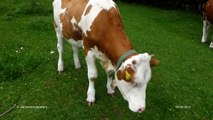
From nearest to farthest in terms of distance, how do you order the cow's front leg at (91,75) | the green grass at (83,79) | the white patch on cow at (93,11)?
1. the white patch on cow at (93,11)
2. the cow's front leg at (91,75)
3. the green grass at (83,79)

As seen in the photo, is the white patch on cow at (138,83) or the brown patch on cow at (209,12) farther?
the brown patch on cow at (209,12)

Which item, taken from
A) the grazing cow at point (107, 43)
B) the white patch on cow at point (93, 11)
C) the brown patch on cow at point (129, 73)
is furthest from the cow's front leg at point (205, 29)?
the brown patch on cow at point (129, 73)

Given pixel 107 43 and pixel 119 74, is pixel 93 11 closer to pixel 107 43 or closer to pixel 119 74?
pixel 107 43

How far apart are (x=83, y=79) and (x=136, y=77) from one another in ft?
11.6

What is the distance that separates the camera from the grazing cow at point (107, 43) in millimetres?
6404

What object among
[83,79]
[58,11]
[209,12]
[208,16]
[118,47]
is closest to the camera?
[118,47]

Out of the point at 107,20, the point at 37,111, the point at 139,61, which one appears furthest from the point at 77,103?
the point at 139,61

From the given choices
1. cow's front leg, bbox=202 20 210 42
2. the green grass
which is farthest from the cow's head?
cow's front leg, bbox=202 20 210 42

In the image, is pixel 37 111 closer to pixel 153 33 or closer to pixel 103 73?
pixel 103 73

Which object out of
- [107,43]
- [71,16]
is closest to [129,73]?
[107,43]

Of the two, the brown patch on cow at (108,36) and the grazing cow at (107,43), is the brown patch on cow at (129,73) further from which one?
the brown patch on cow at (108,36)

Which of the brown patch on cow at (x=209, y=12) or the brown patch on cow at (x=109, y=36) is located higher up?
the brown patch on cow at (x=109, y=36)

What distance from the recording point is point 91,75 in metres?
8.27

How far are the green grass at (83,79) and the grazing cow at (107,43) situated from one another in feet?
2.11
